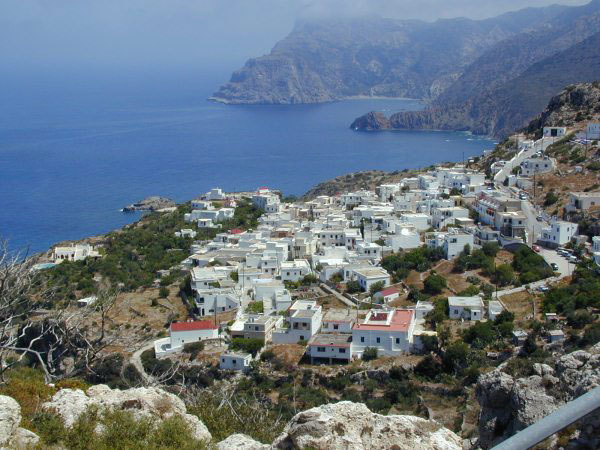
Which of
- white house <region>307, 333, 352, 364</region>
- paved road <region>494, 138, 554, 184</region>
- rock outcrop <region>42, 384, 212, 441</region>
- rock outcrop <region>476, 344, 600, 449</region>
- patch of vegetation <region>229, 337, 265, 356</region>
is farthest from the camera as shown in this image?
paved road <region>494, 138, 554, 184</region>

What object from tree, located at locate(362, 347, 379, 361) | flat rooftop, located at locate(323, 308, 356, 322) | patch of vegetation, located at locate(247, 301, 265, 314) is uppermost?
flat rooftop, located at locate(323, 308, 356, 322)

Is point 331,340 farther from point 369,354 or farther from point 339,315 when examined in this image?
point 339,315

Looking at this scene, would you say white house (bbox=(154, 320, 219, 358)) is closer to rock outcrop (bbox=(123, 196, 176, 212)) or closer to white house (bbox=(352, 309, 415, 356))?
white house (bbox=(352, 309, 415, 356))

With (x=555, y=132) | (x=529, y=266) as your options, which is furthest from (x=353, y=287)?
(x=555, y=132)

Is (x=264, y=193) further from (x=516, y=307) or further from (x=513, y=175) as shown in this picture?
(x=516, y=307)

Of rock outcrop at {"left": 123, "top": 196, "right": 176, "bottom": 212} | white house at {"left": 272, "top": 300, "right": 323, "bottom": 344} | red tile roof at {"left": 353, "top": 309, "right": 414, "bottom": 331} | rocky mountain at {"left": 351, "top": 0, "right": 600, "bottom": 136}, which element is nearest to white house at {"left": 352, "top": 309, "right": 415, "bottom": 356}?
red tile roof at {"left": 353, "top": 309, "right": 414, "bottom": 331}
